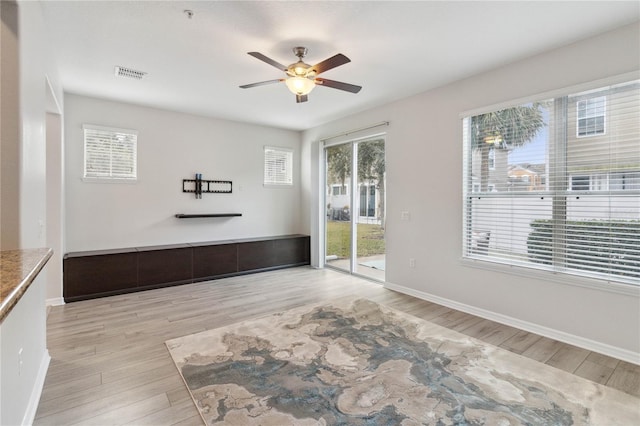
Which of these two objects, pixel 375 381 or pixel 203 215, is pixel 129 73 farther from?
pixel 375 381

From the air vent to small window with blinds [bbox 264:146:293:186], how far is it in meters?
2.88

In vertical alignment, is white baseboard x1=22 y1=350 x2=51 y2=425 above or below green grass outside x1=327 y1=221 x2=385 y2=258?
below

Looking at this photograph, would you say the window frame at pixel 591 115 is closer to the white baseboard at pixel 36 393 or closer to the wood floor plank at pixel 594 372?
the wood floor plank at pixel 594 372

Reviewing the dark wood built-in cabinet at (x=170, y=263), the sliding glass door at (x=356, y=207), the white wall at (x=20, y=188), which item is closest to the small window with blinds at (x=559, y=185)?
the sliding glass door at (x=356, y=207)

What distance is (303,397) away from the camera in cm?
219

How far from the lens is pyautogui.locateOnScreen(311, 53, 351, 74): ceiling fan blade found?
2.59 meters

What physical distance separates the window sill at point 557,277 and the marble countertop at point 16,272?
3.98m

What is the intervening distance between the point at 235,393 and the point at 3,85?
2373mm

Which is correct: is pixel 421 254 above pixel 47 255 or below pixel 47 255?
below

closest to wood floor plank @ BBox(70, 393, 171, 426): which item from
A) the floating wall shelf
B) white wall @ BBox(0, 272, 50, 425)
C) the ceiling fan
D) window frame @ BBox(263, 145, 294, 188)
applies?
white wall @ BBox(0, 272, 50, 425)

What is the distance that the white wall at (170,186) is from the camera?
15.2ft

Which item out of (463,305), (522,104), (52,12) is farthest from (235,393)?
(522,104)

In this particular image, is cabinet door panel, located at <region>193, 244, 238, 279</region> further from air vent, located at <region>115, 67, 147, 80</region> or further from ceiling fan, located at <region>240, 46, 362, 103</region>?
ceiling fan, located at <region>240, 46, 362, 103</region>

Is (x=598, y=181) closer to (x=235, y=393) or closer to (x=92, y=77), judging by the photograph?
(x=235, y=393)
